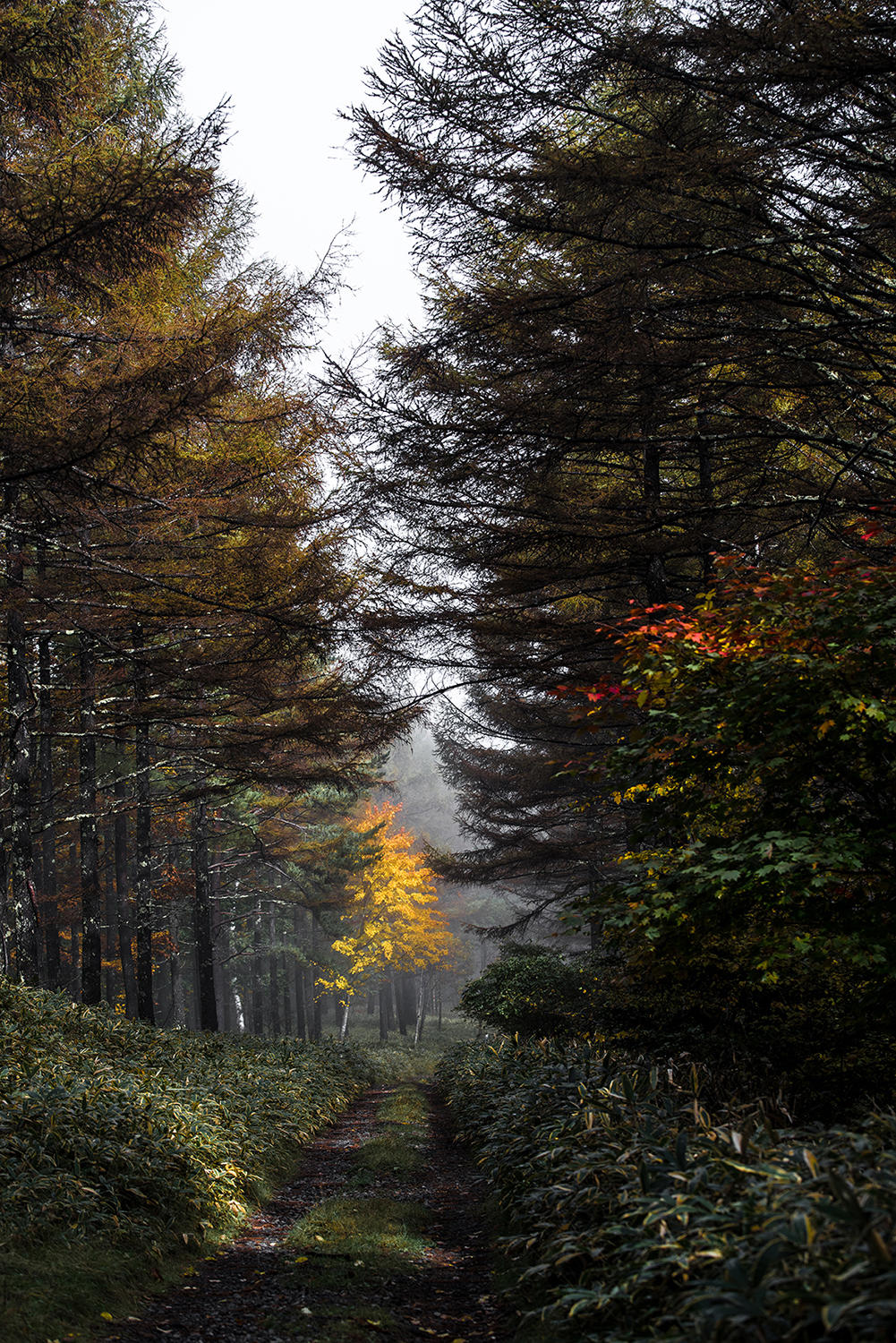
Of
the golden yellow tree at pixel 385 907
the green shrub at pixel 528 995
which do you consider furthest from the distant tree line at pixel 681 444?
the golden yellow tree at pixel 385 907

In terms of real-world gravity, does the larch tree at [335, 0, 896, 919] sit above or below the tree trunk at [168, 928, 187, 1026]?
above

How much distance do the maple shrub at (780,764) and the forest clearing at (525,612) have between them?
1.3 inches

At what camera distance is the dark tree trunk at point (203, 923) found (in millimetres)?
16484

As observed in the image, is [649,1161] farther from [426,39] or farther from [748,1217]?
[426,39]

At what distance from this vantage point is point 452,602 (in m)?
9.43

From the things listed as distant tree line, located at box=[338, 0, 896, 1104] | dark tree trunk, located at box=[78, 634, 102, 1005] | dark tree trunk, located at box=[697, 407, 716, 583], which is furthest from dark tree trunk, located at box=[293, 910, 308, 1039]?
dark tree trunk, located at box=[697, 407, 716, 583]

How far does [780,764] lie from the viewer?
13.4 feet

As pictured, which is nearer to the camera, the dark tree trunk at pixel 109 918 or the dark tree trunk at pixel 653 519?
the dark tree trunk at pixel 653 519

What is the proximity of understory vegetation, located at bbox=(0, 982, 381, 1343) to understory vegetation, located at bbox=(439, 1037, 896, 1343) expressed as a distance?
224cm

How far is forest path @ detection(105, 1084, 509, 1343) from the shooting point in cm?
415

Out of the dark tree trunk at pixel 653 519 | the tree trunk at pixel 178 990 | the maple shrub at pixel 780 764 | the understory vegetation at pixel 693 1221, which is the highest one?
the dark tree trunk at pixel 653 519

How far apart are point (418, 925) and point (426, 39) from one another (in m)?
26.4

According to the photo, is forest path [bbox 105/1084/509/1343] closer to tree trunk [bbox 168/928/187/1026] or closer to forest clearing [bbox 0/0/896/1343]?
forest clearing [bbox 0/0/896/1343]

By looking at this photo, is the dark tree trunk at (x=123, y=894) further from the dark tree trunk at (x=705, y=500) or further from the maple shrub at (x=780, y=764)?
the maple shrub at (x=780, y=764)
